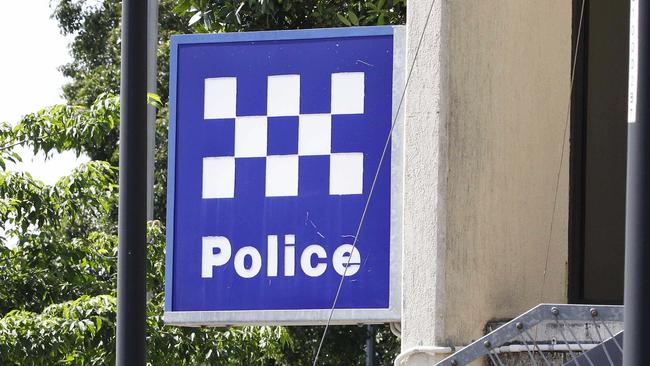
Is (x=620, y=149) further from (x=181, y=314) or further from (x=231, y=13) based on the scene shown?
(x=231, y=13)

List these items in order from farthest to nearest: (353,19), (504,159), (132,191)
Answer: (353,19), (504,159), (132,191)

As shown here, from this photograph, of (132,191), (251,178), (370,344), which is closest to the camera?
(132,191)

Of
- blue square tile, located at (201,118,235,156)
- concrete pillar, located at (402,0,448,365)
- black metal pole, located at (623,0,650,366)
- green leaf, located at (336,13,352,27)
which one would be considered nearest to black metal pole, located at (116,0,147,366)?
blue square tile, located at (201,118,235,156)

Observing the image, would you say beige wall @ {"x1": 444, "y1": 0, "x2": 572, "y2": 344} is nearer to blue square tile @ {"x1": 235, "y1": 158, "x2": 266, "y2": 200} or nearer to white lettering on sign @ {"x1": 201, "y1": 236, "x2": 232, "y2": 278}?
blue square tile @ {"x1": 235, "y1": 158, "x2": 266, "y2": 200}

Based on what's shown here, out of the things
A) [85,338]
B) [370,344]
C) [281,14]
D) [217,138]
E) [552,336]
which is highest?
[281,14]

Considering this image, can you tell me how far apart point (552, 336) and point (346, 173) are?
1438mm

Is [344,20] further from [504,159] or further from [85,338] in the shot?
[504,159]

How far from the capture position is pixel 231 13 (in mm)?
10812

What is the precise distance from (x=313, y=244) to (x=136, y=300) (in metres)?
1.23

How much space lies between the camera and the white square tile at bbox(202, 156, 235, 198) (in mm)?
7262

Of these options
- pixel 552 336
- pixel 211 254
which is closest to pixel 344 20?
pixel 211 254

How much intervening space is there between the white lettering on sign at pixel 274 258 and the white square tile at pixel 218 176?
0.80 ft

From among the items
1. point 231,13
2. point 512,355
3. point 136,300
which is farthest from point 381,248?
point 231,13

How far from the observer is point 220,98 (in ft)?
24.2
